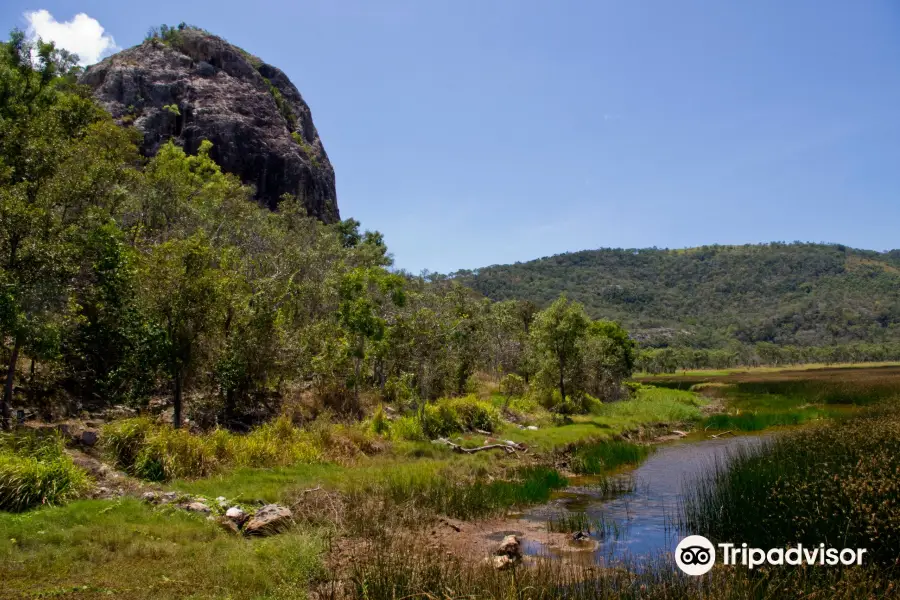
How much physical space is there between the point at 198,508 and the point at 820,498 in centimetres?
1340

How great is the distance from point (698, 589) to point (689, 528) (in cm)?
625

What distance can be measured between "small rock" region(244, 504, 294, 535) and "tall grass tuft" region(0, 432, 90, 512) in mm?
3982

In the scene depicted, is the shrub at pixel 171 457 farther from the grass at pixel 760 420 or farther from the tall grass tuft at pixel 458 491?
the grass at pixel 760 420

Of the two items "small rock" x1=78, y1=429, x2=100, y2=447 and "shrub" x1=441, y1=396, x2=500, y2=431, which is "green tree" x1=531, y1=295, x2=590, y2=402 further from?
"small rock" x1=78, y1=429, x2=100, y2=447

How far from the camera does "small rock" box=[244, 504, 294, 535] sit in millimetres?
11661

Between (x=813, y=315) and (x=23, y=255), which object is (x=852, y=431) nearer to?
(x=23, y=255)

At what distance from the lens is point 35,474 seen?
11.3m

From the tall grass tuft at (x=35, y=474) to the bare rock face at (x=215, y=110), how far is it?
64202mm

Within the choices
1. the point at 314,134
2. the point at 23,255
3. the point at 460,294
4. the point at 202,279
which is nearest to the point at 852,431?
the point at 202,279

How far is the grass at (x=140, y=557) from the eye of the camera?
26.9 ft

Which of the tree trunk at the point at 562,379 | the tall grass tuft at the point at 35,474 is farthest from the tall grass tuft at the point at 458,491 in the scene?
the tree trunk at the point at 562,379

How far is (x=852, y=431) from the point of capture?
14.7 m

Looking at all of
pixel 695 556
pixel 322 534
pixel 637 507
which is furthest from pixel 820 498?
pixel 322 534

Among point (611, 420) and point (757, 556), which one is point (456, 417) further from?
point (757, 556)
